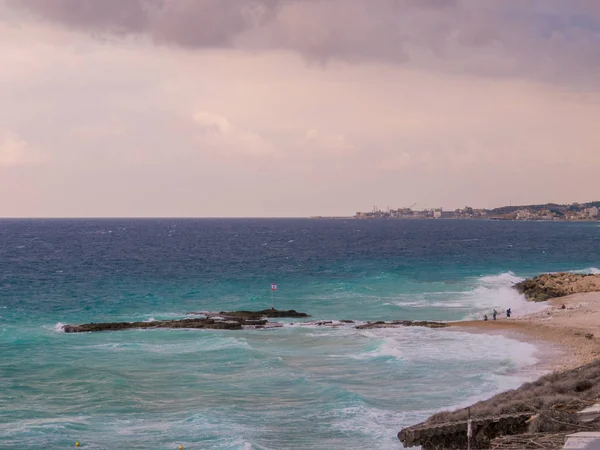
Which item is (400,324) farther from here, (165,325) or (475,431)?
(475,431)

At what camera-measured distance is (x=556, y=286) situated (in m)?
65.7

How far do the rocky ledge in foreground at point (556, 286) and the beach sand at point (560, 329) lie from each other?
14.5 ft

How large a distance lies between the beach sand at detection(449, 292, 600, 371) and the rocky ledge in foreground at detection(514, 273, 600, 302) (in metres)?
4.42

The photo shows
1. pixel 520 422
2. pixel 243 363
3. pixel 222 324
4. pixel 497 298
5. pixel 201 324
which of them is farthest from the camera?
pixel 497 298

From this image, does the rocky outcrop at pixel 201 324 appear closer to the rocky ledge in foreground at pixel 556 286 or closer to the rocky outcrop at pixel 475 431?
the rocky ledge in foreground at pixel 556 286

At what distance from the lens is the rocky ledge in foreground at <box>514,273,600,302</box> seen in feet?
204

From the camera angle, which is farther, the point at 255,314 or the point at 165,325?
the point at 255,314

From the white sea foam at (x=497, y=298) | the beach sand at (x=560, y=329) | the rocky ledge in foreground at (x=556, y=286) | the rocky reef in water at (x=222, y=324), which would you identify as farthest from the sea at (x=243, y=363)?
the rocky ledge in foreground at (x=556, y=286)

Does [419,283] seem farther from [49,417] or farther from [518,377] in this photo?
[49,417]

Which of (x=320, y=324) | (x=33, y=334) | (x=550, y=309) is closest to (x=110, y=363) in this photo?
(x=33, y=334)

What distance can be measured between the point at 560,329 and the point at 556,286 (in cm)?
2141

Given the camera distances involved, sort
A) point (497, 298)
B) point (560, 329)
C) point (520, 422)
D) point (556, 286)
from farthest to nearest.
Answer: point (556, 286) < point (497, 298) < point (560, 329) < point (520, 422)

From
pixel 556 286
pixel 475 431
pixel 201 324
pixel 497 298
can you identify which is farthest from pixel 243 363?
pixel 556 286

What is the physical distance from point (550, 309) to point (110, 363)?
3216cm
